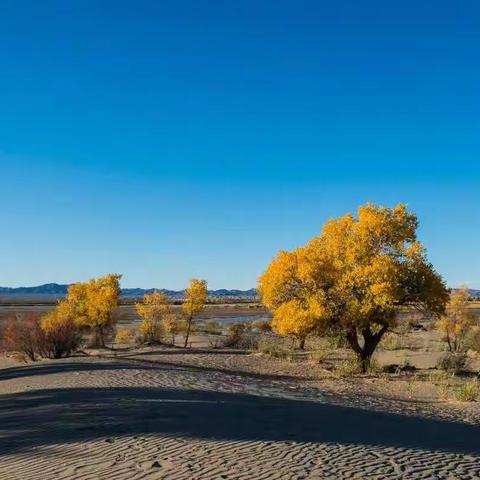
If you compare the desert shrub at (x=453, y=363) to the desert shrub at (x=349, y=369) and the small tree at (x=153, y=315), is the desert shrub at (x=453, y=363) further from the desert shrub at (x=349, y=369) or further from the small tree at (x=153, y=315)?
the small tree at (x=153, y=315)

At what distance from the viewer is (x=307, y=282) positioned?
25.5m

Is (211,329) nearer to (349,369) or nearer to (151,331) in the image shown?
(151,331)

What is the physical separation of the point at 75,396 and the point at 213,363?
44.0ft

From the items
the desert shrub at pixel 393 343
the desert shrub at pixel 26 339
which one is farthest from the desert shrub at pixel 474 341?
the desert shrub at pixel 26 339

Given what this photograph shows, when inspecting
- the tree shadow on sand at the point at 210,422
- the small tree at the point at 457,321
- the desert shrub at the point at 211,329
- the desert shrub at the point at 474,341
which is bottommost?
the desert shrub at the point at 211,329

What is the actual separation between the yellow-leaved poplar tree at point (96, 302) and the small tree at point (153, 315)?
248 centimetres

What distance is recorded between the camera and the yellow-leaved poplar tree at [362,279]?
2403 centimetres

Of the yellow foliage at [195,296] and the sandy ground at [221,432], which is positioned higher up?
the yellow foliage at [195,296]

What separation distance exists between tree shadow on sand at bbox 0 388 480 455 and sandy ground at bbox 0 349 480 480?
1.0 inches

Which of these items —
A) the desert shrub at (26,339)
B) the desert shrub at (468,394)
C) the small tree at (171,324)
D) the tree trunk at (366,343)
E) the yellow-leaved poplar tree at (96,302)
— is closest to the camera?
the desert shrub at (468,394)

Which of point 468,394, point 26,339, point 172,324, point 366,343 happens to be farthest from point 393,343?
point 26,339

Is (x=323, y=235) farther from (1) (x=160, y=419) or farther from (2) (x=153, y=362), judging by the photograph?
(1) (x=160, y=419)

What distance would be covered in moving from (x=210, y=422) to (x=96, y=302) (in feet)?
89.5

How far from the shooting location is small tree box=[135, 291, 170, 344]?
1635 inches
